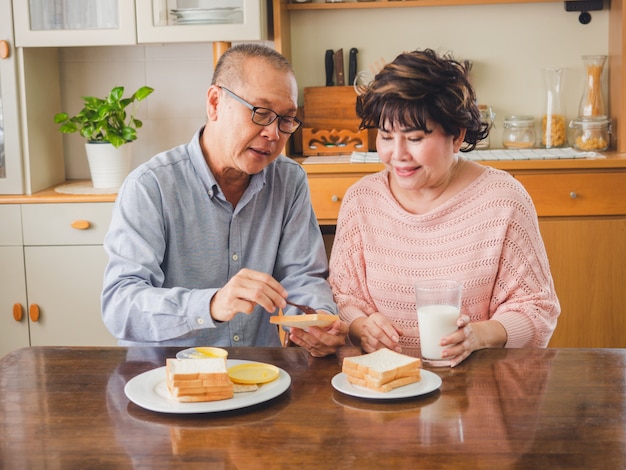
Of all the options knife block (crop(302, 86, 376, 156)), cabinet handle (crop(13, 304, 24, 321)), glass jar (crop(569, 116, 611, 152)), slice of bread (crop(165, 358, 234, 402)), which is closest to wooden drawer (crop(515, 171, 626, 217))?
glass jar (crop(569, 116, 611, 152))

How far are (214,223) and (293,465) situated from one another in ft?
Answer: 3.12

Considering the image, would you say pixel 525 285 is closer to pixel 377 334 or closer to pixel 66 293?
pixel 377 334

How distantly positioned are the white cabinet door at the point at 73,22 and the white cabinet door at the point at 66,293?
84 centimetres

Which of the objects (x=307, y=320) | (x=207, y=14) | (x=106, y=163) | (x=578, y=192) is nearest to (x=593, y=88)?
(x=578, y=192)

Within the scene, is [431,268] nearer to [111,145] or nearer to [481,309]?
[481,309]

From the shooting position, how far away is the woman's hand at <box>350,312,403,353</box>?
5.67 feet

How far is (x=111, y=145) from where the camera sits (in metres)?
3.62

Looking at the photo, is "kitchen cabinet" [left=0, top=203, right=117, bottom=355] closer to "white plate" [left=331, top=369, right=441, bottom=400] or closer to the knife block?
the knife block

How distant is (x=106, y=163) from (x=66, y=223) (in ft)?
1.02

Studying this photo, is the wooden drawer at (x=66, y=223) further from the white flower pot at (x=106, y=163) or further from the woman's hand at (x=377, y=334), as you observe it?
the woman's hand at (x=377, y=334)

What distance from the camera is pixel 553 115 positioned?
153 inches

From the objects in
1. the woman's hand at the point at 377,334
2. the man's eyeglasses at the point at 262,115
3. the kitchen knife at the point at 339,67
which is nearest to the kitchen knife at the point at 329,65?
the kitchen knife at the point at 339,67

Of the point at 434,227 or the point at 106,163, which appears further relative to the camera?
the point at 106,163

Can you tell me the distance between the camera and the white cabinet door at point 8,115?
3539 mm
